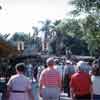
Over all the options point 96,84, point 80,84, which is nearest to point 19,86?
point 80,84

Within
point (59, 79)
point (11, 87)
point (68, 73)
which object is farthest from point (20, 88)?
point (68, 73)

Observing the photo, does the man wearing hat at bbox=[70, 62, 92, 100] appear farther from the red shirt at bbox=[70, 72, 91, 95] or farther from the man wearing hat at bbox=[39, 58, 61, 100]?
the man wearing hat at bbox=[39, 58, 61, 100]

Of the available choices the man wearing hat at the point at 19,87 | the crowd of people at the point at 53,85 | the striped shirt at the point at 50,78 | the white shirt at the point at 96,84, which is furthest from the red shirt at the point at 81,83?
the man wearing hat at the point at 19,87

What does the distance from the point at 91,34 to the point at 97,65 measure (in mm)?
36464

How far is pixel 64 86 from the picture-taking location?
24.3 meters

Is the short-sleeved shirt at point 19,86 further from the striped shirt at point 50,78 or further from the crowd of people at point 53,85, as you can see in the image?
the striped shirt at point 50,78

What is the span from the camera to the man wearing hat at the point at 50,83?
13586 millimetres

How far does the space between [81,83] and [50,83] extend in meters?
1.09

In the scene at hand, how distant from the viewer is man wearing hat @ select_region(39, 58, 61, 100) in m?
13.6

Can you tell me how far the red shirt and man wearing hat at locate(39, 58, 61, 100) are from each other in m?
0.85

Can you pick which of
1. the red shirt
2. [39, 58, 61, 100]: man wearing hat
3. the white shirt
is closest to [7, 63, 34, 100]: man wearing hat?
[39, 58, 61, 100]: man wearing hat

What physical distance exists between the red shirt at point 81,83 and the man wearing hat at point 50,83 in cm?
85

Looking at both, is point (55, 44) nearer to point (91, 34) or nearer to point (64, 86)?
point (91, 34)

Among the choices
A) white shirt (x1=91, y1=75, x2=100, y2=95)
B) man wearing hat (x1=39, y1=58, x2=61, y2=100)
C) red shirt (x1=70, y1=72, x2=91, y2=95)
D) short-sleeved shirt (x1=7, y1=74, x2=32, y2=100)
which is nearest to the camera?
short-sleeved shirt (x1=7, y1=74, x2=32, y2=100)
